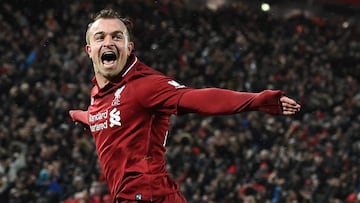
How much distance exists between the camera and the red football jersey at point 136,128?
4.30 metres

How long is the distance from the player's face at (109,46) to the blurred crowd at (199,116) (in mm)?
7020

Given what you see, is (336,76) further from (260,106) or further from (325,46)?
(260,106)

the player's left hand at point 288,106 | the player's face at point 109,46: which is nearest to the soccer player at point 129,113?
the player's face at point 109,46

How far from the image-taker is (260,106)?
3.85 m

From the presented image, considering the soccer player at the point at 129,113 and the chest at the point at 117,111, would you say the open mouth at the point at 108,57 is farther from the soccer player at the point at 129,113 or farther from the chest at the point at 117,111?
the chest at the point at 117,111

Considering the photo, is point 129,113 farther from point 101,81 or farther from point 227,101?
point 227,101

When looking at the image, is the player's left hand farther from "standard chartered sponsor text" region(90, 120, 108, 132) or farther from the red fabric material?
the red fabric material

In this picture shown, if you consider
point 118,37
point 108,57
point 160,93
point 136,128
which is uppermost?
point 118,37

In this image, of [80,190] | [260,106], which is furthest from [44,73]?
[260,106]

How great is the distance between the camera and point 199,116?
16.3m

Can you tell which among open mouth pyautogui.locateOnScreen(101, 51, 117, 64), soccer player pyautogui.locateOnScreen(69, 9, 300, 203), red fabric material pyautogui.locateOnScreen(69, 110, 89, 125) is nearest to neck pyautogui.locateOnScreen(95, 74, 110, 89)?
soccer player pyautogui.locateOnScreen(69, 9, 300, 203)

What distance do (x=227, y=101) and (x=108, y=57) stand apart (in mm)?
934

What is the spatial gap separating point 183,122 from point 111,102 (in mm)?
11175

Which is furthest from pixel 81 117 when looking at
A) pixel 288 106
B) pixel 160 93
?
pixel 288 106
